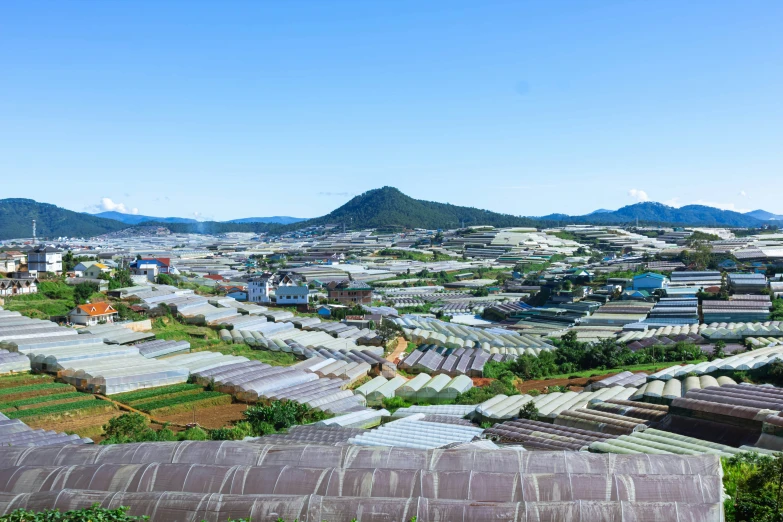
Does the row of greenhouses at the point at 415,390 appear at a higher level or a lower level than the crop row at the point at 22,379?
lower

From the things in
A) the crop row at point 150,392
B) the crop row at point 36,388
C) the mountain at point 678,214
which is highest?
the mountain at point 678,214

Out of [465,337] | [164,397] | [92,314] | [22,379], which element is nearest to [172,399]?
[164,397]

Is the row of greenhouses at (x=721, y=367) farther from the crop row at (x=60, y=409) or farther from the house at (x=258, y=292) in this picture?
the house at (x=258, y=292)

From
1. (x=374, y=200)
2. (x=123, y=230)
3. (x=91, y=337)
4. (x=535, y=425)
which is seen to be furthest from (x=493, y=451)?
(x=123, y=230)

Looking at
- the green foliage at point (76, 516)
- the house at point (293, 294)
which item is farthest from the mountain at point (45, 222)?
the green foliage at point (76, 516)

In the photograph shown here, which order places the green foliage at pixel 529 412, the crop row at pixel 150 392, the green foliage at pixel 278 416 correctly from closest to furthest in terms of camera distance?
the green foliage at pixel 278 416, the green foliage at pixel 529 412, the crop row at pixel 150 392

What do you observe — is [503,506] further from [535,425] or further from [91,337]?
[91,337]

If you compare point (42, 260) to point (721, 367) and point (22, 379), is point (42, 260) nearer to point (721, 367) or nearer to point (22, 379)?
point (22, 379)
